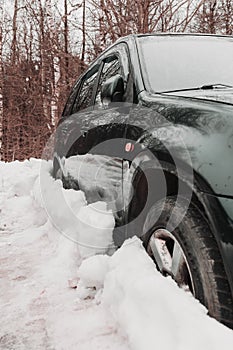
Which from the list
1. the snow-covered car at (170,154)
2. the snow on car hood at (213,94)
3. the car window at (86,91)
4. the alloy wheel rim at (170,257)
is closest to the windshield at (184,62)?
the snow-covered car at (170,154)

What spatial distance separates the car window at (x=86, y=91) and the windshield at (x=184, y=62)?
0.77 metres

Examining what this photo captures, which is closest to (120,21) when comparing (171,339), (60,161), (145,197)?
(60,161)

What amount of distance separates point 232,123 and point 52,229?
A: 2.29m

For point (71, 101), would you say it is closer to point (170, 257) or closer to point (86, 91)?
point (86, 91)

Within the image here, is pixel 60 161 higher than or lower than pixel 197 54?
lower

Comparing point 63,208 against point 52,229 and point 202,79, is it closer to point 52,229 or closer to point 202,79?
point 52,229

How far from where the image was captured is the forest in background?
29.9 ft

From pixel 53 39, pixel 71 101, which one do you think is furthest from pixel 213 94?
pixel 53 39

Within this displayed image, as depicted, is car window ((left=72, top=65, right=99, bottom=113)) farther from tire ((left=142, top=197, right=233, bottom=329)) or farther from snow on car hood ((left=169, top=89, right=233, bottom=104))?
tire ((left=142, top=197, right=233, bottom=329))

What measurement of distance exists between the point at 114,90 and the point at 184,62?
516 mm

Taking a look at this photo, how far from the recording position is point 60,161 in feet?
12.2

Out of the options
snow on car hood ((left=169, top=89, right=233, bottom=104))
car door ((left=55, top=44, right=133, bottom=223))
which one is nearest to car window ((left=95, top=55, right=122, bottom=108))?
car door ((left=55, top=44, right=133, bottom=223))

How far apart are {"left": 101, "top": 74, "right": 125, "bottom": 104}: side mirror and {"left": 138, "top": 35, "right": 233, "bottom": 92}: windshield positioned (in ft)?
0.57

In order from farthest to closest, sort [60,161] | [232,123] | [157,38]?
1. [60,161]
2. [157,38]
3. [232,123]
